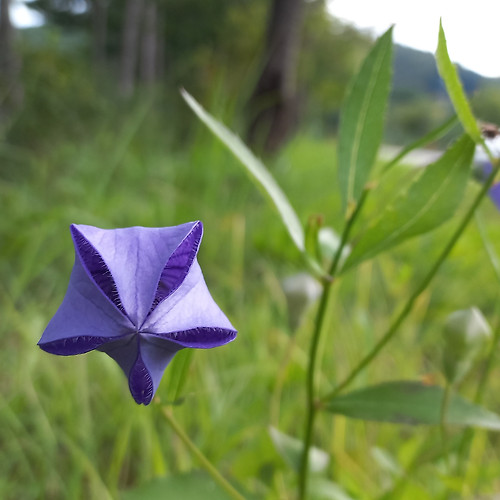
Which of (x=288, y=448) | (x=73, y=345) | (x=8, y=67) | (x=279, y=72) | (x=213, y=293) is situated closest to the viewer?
(x=73, y=345)

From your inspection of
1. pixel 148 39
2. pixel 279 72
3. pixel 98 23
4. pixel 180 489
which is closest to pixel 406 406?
pixel 180 489

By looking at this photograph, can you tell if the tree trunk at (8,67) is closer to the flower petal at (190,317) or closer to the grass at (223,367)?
the grass at (223,367)

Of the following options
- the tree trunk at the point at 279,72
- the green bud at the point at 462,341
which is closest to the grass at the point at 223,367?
the green bud at the point at 462,341

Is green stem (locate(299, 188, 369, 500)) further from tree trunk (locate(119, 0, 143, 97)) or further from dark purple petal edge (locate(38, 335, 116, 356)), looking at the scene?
tree trunk (locate(119, 0, 143, 97))

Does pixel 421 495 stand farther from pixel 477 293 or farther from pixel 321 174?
pixel 321 174

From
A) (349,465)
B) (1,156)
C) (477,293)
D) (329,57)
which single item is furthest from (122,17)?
(349,465)

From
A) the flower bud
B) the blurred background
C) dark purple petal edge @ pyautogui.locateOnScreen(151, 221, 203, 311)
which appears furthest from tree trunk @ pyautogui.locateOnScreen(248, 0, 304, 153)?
dark purple petal edge @ pyautogui.locateOnScreen(151, 221, 203, 311)

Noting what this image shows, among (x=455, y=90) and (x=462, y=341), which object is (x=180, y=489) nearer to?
(x=462, y=341)

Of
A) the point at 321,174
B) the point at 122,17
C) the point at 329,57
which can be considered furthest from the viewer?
the point at 329,57
